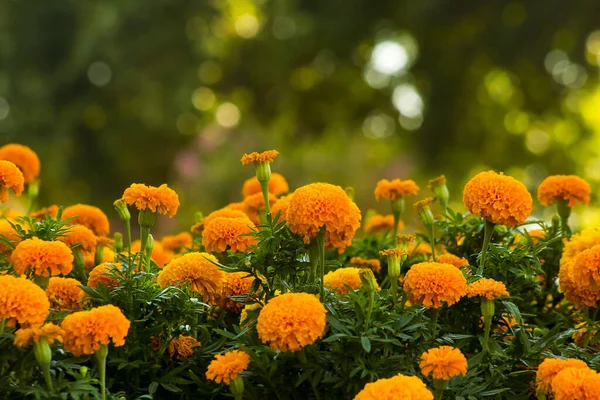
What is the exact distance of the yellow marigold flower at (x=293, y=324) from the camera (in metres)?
1.26

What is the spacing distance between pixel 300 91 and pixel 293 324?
10.6 metres

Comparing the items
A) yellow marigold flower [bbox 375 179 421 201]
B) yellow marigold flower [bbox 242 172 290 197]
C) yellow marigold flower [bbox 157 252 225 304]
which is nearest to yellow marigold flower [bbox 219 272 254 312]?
yellow marigold flower [bbox 157 252 225 304]

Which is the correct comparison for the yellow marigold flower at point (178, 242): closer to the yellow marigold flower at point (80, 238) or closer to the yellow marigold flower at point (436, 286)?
the yellow marigold flower at point (80, 238)

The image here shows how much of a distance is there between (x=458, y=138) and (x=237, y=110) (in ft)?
11.4

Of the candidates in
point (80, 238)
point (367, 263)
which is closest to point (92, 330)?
point (80, 238)

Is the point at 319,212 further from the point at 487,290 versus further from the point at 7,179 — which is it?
the point at 7,179

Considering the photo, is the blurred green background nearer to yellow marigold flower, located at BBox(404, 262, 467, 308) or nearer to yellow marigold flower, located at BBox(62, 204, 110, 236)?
yellow marigold flower, located at BBox(62, 204, 110, 236)

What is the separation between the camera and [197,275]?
153 centimetres

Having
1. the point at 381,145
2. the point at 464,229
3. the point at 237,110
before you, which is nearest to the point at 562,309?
the point at 464,229

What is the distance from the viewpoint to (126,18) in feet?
30.7

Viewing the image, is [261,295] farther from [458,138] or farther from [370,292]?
[458,138]

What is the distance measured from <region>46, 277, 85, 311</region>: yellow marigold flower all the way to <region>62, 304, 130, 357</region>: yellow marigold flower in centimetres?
30

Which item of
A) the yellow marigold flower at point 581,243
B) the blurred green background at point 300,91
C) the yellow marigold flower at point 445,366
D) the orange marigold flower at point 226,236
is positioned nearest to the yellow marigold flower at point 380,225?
the yellow marigold flower at point 581,243

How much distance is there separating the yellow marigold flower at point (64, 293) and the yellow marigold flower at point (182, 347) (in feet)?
0.66
